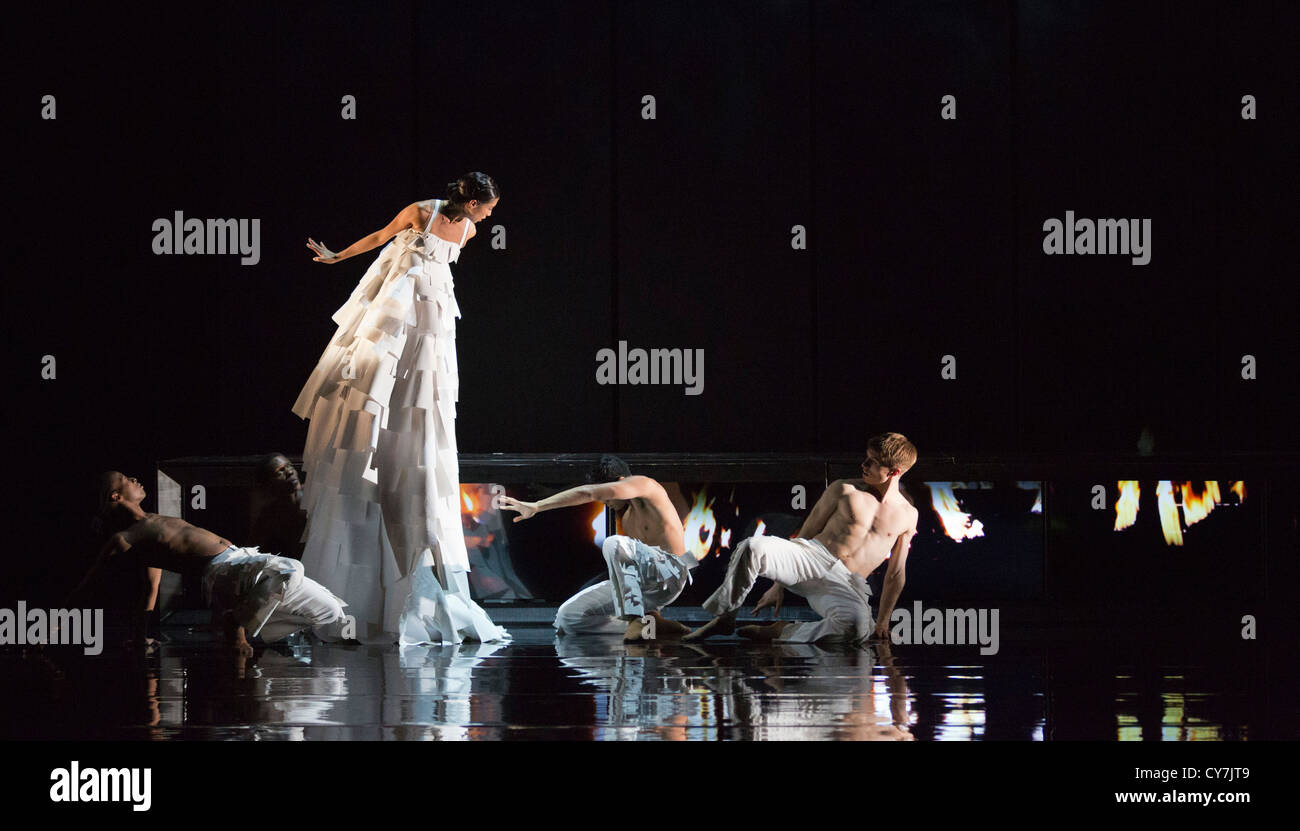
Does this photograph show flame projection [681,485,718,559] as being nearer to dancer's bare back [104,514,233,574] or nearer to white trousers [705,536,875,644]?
white trousers [705,536,875,644]

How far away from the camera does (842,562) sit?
580cm

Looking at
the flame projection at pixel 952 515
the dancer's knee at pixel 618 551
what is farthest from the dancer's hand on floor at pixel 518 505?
the flame projection at pixel 952 515

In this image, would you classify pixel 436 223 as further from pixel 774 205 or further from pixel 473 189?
pixel 774 205

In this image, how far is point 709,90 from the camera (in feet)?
27.3

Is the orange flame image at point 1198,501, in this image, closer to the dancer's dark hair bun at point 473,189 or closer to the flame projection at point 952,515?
the flame projection at point 952,515

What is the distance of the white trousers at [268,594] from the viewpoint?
5.30 m

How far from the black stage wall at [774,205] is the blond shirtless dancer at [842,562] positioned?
8.16 ft

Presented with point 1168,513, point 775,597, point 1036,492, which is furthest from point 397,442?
point 1168,513

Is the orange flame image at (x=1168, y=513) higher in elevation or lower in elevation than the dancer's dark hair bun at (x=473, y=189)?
lower

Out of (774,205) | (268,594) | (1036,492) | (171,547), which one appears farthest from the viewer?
(774,205)

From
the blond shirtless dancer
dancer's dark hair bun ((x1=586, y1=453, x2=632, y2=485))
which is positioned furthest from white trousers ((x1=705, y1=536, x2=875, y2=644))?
dancer's dark hair bun ((x1=586, y1=453, x2=632, y2=485))

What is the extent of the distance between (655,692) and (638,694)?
0.23 feet

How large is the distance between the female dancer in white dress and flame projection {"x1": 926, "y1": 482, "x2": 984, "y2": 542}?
2.92 m

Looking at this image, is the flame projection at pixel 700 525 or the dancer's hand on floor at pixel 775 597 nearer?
the dancer's hand on floor at pixel 775 597
